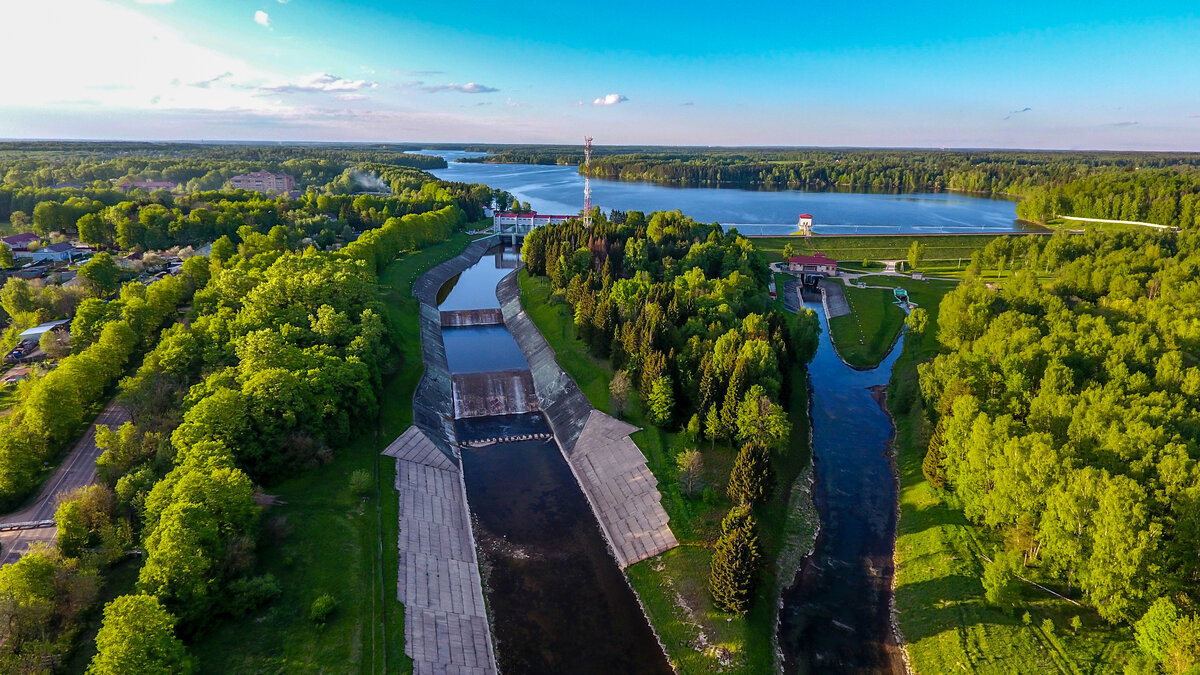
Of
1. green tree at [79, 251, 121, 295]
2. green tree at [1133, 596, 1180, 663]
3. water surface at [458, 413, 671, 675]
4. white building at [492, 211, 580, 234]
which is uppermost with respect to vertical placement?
white building at [492, 211, 580, 234]

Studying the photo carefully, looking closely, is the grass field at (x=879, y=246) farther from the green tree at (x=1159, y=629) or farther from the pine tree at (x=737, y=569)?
the green tree at (x=1159, y=629)

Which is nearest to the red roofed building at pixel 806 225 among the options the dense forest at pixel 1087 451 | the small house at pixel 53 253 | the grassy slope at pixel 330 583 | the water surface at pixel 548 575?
the dense forest at pixel 1087 451

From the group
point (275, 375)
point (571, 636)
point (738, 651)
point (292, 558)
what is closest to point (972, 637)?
point (738, 651)

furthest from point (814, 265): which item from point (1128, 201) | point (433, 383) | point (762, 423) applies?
point (1128, 201)

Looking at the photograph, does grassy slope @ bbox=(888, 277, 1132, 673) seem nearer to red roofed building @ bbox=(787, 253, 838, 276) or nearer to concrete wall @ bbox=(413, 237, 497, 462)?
concrete wall @ bbox=(413, 237, 497, 462)

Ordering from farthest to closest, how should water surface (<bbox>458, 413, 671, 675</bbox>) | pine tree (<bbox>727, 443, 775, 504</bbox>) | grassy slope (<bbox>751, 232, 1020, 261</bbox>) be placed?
1. grassy slope (<bbox>751, 232, 1020, 261</bbox>)
2. pine tree (<bbox>727, 443, 775, 504</bbox>)
3. water surface (<bbox>458, 413, 671, 675</bbox>)

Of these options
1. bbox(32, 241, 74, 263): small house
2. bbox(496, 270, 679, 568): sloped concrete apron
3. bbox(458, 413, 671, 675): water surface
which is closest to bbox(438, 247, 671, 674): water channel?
bbox(458, 413, 671, 675): water surface

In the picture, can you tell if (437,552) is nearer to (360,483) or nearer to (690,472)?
(360,483)

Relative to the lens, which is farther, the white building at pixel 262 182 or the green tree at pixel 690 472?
the white building at pixel 262 182
